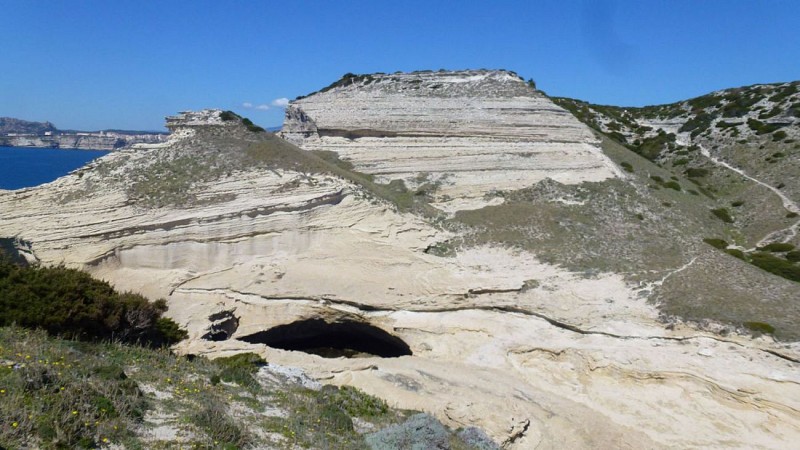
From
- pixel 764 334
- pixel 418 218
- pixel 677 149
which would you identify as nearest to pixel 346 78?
pixel 418 218

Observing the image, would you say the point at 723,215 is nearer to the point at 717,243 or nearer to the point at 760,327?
the point at 717,243

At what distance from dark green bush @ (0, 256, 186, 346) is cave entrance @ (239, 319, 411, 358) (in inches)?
180

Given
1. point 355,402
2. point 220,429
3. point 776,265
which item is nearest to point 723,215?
point 776,265

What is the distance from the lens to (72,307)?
1377 cm

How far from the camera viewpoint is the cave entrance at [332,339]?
2020 cm

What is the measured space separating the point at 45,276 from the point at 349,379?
30.4ft

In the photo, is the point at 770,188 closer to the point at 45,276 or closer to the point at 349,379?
the point at 349,379

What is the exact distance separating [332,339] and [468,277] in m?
6.55

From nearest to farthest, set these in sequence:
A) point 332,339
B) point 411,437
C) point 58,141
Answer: point 411,437 → point 332,339 → point 58,141

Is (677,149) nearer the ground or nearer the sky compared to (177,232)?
nearer the sky

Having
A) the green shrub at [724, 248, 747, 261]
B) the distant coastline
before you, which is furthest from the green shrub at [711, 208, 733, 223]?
the distant coastline

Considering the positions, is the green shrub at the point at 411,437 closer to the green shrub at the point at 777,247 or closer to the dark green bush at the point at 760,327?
the dark green bush at the point at 760,327

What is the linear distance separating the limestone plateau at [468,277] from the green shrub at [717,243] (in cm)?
18

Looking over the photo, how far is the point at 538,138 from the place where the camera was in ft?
101
